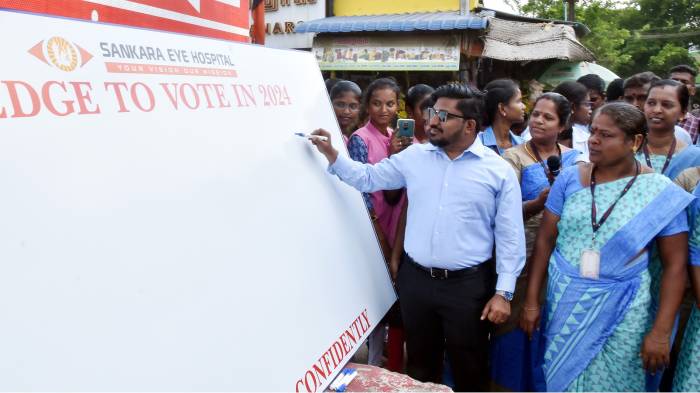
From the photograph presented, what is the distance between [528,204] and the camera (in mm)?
2523

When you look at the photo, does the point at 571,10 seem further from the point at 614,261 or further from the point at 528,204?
the point at 614,261

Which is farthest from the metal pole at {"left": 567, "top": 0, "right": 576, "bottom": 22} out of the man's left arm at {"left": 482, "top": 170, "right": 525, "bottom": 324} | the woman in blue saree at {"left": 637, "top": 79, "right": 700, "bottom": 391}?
the man's left arm at {"left": 482, "top": 170, "right": 525, "bottom": 324}

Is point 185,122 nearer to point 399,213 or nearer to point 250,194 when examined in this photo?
point 250,194

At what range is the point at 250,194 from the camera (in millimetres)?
1480

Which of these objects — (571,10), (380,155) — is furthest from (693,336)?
(571,10)

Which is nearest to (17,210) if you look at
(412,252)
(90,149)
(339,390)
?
(90,149)

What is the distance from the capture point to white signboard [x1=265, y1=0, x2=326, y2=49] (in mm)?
10273

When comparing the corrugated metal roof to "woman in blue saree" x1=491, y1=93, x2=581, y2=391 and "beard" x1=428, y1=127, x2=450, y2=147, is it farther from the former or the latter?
"beard" x1=428, y1=127, x2=450, y2=147

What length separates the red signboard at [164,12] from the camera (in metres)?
1.55

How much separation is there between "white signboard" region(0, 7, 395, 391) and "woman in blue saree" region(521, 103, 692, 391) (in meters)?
0.93

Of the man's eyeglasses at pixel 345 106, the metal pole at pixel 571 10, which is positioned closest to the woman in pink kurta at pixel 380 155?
the man's eyeglasses at pixel 345 106

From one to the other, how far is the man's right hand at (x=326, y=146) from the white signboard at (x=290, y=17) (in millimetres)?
8647

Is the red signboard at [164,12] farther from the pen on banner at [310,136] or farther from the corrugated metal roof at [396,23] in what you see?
the corrugated metal roof at [396,23]

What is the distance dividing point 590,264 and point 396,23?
744 cm
